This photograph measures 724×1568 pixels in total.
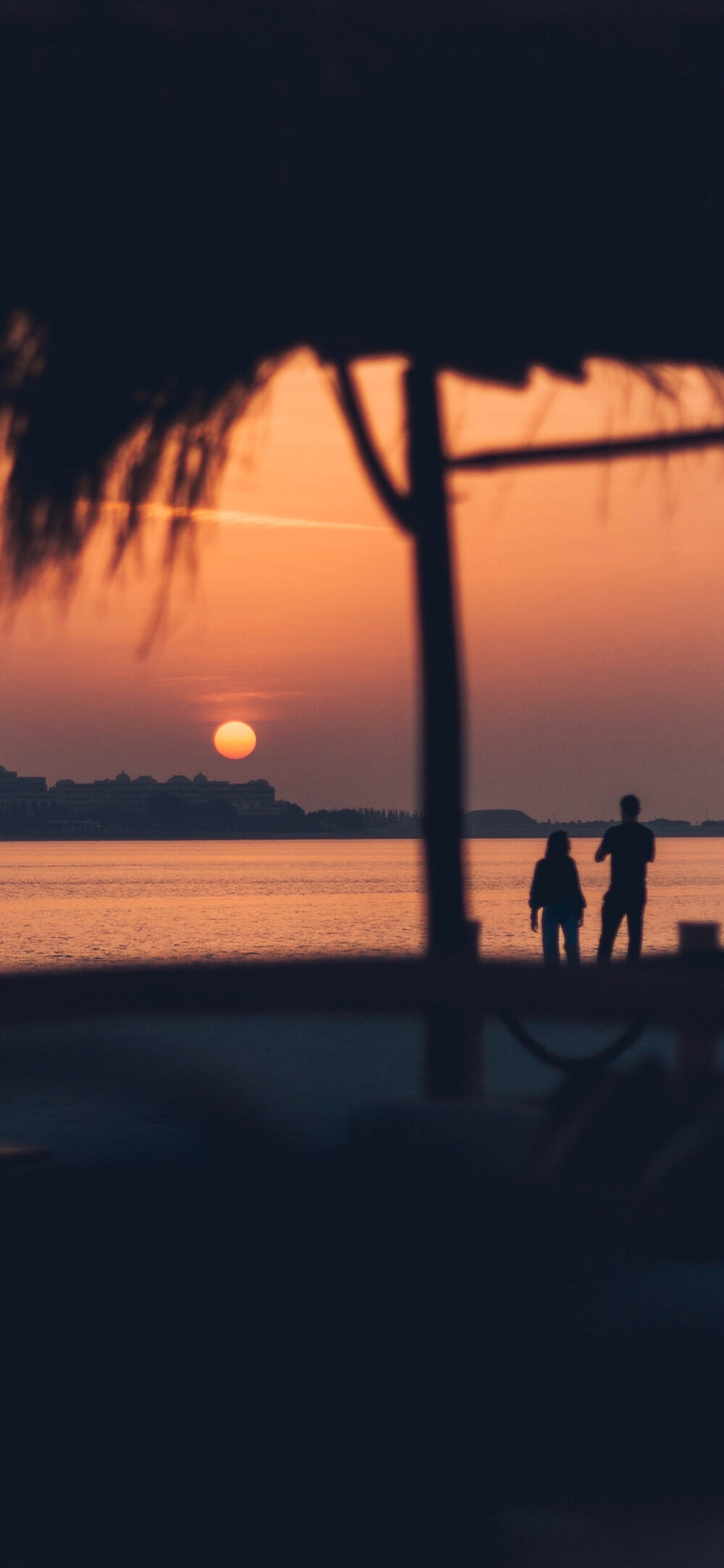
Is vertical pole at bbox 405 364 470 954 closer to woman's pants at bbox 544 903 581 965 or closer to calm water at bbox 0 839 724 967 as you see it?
calm water at bbox 0 839 724 967

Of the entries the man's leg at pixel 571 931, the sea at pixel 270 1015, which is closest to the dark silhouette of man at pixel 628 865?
the man's leg at pixel 571 931

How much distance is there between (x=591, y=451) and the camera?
380 cm

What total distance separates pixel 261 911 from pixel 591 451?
79.6 m

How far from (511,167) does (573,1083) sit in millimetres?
2106

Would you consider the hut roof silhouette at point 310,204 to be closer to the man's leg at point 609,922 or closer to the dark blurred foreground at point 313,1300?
the dark blurred foreground at point 313,1300

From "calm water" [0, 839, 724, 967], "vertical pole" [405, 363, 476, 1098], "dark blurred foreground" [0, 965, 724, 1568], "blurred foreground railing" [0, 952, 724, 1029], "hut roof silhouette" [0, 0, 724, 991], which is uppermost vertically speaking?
"hut roof silhouette" [0, 0, 724, 991]

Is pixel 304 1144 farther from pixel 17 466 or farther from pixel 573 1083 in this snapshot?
pixel 17 466

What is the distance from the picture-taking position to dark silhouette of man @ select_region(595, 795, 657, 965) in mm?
12562

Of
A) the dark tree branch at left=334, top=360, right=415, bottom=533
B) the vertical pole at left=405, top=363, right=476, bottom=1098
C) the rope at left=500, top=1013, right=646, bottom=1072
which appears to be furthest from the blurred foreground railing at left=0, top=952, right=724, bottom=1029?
the dark tree branch at left=334, top=360, right=415, bottom=533

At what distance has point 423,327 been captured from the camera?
11.0 ft

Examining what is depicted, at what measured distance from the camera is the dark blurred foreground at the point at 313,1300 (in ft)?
8.00

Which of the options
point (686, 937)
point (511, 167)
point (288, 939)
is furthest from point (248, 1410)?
point (288, 939)

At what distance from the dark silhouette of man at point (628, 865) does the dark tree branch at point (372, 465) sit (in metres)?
8.81

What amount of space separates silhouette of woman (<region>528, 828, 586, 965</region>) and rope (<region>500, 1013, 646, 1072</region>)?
674 cm
